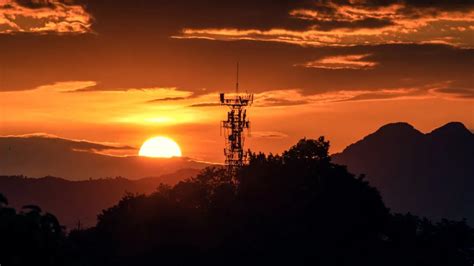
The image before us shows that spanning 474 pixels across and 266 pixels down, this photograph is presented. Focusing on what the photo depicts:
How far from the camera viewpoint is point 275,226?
270ft

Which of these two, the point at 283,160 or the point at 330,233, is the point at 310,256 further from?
the point at 283,160

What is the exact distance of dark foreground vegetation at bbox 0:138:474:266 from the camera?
8012cm

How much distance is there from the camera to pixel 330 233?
84.0 meters

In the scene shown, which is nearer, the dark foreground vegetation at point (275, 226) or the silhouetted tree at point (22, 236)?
the silhouetted tree at point (22, 236)

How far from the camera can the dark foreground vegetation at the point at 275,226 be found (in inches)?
3155

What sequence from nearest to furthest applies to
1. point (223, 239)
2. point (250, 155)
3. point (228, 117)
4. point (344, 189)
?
point (223, 239) → point (344, 189) → point (250, 155) → point (228, 117)

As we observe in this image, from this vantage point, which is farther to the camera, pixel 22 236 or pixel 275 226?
pixel 275 226

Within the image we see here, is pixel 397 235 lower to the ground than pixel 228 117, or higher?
lower

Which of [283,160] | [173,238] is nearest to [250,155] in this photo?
[283,160]

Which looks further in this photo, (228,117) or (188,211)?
(228,117)

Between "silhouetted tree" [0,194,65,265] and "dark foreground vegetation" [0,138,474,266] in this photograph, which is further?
"dark foreground vegetation" [0,138,474,266]

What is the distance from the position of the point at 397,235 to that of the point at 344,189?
6496 mm

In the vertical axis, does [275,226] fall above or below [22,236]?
below

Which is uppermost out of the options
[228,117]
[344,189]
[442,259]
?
[228,117]
